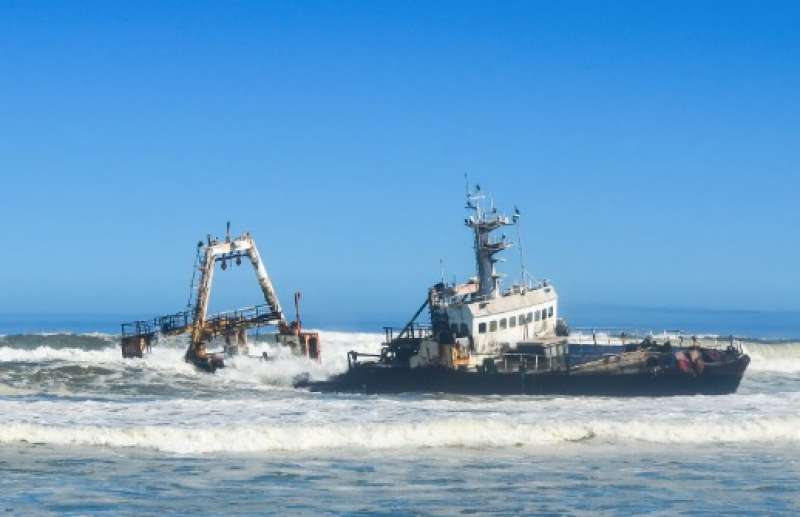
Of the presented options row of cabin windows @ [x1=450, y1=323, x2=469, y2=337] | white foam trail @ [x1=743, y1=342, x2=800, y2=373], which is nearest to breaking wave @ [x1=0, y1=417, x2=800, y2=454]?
row of cabin windows @ [x1=450, y1=323, x2=469, y2=337]

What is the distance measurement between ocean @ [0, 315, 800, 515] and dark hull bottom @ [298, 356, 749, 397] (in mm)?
723

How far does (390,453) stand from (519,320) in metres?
17.0

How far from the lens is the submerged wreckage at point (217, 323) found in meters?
48.1

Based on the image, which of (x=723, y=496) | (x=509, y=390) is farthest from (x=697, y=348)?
(x=723, y=496)

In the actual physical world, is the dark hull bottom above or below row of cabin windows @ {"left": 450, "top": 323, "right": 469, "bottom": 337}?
below

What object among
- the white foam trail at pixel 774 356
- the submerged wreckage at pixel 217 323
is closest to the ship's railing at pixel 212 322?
the submerged wreckage at pixel 217 323

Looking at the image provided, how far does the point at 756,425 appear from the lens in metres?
30.1

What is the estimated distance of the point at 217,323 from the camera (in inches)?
1930

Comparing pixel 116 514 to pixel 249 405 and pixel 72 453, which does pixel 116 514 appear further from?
pixel 249 405

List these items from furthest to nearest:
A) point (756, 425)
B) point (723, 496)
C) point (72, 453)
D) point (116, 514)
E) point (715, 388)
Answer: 1. point (715, 388)
2. point (756, 425)
3. point (72, 453)
4. point (723, 496)
5. point (116, 514)

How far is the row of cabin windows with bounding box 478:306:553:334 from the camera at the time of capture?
41.4m

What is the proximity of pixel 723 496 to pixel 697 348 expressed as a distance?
18.2 metres

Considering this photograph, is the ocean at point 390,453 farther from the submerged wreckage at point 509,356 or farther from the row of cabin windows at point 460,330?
the row of cabin windows at point 460,330

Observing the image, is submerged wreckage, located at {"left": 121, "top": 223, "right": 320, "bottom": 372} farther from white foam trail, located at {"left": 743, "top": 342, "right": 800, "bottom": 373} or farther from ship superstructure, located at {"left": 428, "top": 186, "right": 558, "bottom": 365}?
white foam trail, located at {"left": 743, "top": 342, "right": 800, "bottom": 373}
